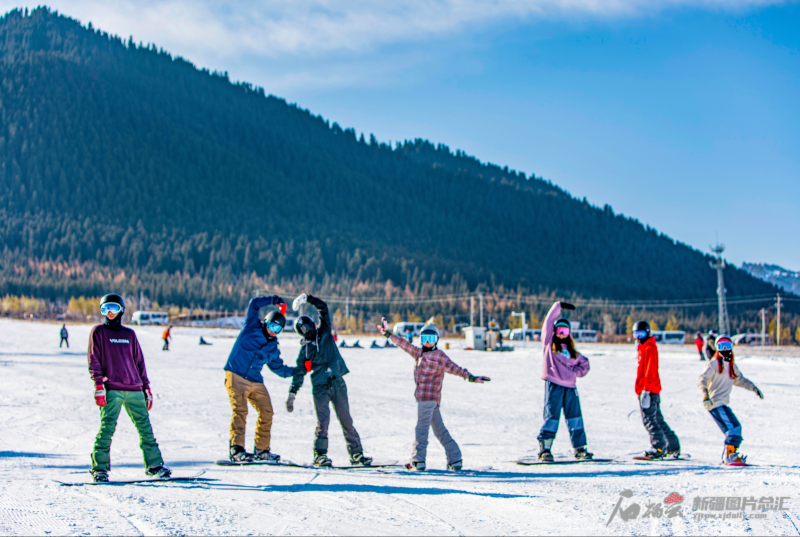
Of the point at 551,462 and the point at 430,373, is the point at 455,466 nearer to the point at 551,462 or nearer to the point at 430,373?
the point at 430,373

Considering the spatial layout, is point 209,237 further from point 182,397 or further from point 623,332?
point 182,397

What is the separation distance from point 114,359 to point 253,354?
4.72 feet

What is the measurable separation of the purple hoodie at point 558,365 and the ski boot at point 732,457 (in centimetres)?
168

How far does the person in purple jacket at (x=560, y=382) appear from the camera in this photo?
763 cm

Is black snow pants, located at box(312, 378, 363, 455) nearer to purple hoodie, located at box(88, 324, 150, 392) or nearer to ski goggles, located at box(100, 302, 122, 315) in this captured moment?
purple hoodie, located at box(88, 324, 150, 392)

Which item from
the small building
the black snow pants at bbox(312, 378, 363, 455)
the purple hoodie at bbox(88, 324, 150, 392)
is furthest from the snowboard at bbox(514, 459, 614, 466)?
the small building

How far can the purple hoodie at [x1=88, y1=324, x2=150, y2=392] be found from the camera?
596 cm

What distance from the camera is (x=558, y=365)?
25.1 ft

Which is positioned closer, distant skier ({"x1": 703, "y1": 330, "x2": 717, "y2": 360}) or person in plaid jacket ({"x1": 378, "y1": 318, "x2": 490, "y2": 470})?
person in plaid jacket ({"x1": 378, "y1": 318, "x2": 490, "y2": 470})

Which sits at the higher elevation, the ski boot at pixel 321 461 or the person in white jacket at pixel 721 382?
the person in white jacket at pixel 721 382

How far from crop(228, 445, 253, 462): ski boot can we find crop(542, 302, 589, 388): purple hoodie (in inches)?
128

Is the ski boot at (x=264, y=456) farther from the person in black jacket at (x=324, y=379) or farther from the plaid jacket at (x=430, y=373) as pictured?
the plaid jacket at (x=430, y=373)

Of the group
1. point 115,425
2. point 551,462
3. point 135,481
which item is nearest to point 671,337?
point 551,462

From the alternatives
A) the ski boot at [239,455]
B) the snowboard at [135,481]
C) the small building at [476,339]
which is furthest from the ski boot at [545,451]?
the small building at [476,339]
